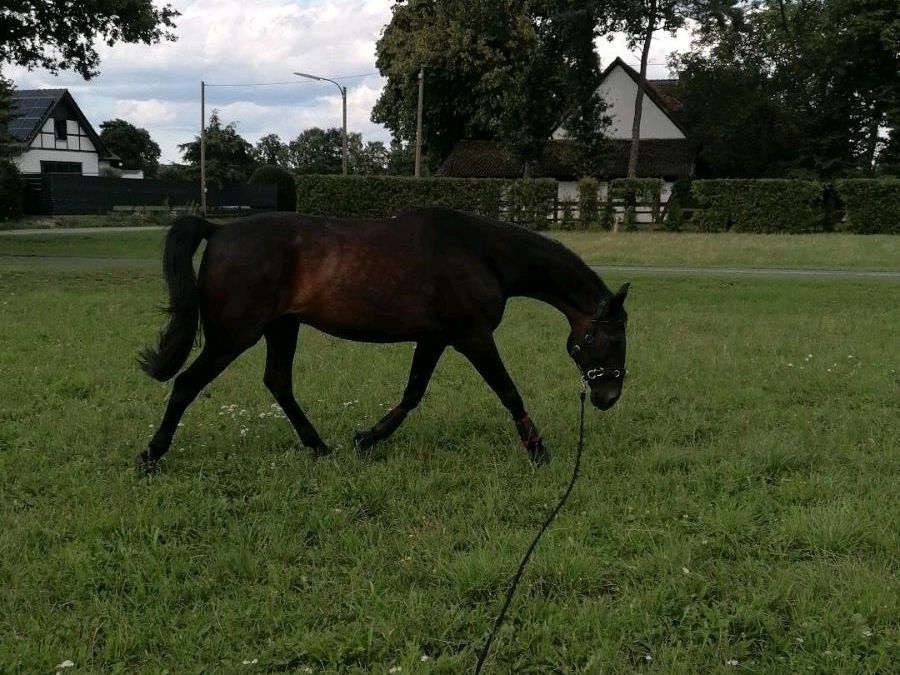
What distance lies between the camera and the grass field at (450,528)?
10.2 feet

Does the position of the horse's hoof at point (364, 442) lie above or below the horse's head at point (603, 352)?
below

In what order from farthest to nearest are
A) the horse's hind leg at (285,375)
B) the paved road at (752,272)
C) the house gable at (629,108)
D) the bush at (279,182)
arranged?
the bush at (279,182)
the house gable at (629,108)
the paved road at (752,272)
the horse's hind leg at (285,375)

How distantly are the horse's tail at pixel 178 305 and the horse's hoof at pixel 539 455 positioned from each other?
91.1 inches

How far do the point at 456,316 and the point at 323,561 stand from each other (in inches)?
78.5

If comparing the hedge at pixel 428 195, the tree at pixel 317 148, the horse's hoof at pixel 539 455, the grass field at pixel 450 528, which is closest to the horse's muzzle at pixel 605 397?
the grass field at pixel 450 528

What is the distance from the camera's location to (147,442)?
5641 millimetres

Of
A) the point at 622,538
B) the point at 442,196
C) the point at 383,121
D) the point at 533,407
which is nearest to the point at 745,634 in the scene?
the point at 622,538

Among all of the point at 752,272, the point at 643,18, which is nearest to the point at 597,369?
the point at 752,272

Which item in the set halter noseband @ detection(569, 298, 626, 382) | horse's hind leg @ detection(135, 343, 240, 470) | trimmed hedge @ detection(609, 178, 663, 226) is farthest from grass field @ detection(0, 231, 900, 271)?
horse's hind leg @ detection(135, 343, 240, 470)

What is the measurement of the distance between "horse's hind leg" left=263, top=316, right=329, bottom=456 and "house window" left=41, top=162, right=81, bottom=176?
2235 inches

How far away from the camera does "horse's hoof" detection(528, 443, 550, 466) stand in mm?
5246

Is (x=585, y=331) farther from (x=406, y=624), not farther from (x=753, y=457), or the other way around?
(x=406, y=624)

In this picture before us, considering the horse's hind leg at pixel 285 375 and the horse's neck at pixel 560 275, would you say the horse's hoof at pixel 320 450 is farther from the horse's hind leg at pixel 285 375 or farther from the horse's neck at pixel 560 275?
the horse's neck at pixel 560 275

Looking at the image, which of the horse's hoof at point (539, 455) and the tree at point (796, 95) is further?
the tree at point (796, 95)
